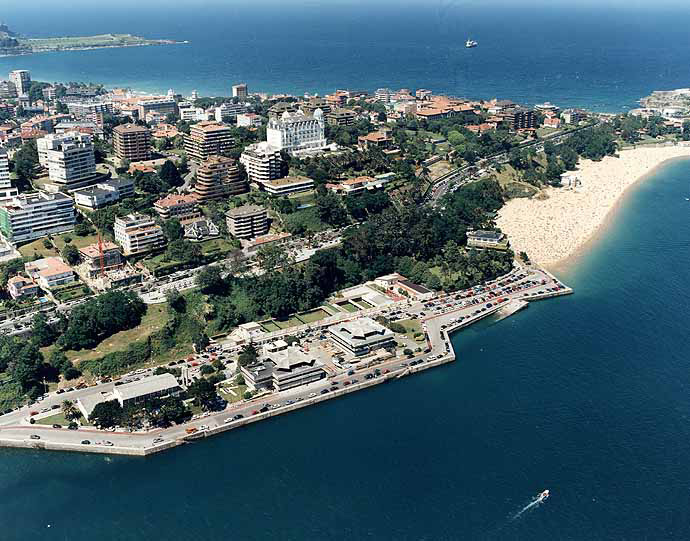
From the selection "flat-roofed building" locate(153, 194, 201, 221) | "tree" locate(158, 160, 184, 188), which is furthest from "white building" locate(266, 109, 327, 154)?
"flat-roofed building" locate(153, 194, 201, 221)

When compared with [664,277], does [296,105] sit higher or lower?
higher

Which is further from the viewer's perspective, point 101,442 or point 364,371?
point 364,371

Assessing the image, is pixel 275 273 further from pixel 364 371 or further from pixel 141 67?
pixel 141 67

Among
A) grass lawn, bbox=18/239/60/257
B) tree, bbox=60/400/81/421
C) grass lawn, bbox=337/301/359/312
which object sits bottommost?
tree, bbox=60/400/81/421

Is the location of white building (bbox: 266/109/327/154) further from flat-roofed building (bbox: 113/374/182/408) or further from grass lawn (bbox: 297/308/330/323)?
flat-roofed building (bbox: 113/374/182/408)

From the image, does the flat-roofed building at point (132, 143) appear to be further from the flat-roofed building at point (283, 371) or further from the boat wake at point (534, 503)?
the boat wake at point (534, 503)

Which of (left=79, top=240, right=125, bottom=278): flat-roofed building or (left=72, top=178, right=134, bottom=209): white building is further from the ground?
(left=72, top=178, right=134, bottom=209): white building

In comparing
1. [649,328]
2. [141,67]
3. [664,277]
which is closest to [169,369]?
[649,328]
